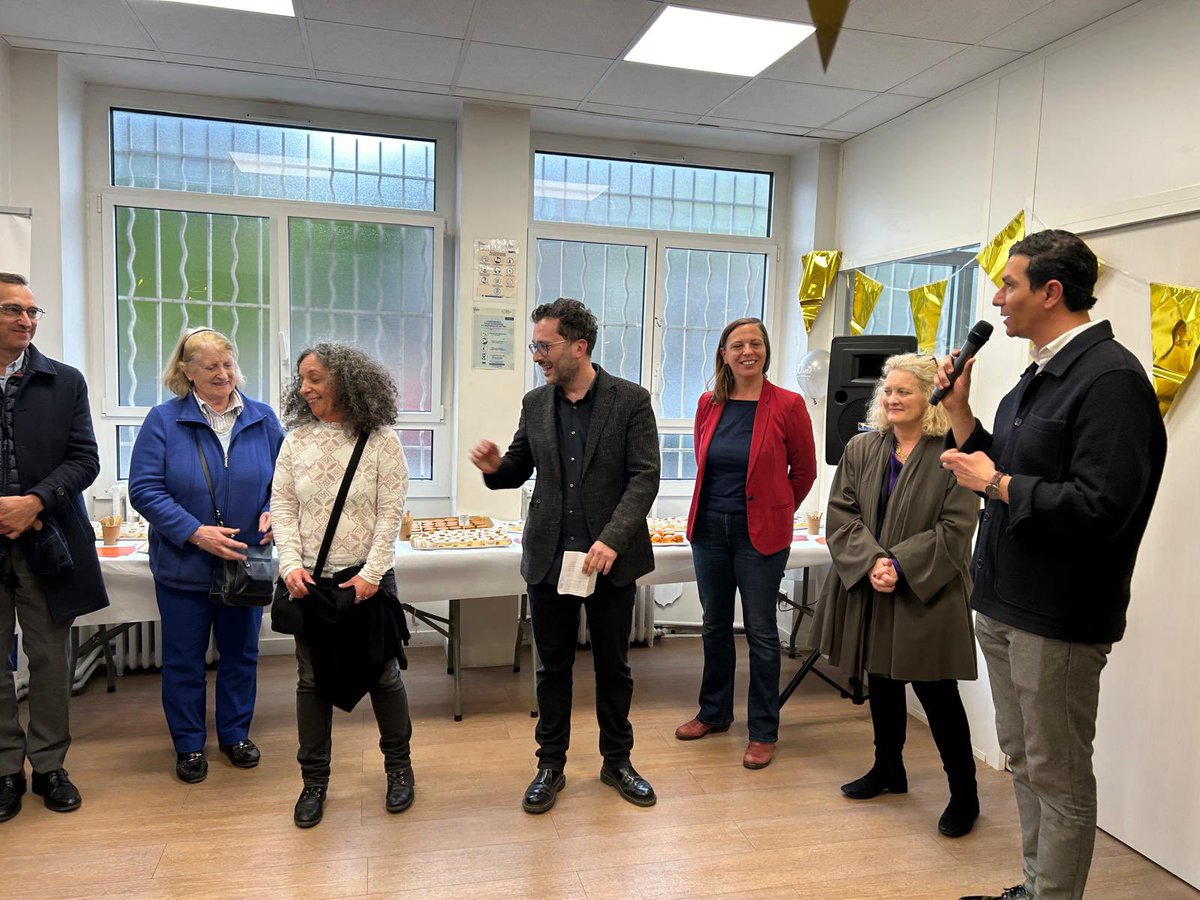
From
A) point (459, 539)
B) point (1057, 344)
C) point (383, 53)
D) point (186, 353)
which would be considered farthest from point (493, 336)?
point (1057, 344)

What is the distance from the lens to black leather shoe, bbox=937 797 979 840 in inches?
105

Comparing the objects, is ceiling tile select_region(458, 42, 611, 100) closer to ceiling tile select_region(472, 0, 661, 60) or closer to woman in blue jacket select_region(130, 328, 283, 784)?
ceiling tile select_region(472, 0, 661, 60)

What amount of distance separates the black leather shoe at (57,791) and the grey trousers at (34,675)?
4 cm

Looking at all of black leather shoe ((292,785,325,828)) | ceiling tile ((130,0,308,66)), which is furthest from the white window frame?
black leather shoe ((292,785,325,828))

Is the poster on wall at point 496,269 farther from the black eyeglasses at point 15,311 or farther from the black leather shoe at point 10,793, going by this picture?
the black leather shoe at point 10,793

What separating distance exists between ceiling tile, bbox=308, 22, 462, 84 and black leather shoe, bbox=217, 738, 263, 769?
8.95 feet

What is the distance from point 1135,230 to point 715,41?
65.1 inches

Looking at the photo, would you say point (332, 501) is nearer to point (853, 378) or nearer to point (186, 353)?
point (186, 353)

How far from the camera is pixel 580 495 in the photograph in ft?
8.70

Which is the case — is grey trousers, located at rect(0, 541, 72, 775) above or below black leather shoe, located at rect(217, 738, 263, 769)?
above

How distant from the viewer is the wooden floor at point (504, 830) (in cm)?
237

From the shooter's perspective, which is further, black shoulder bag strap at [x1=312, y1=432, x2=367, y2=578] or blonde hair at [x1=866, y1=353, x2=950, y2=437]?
blonde hair at [x1=866, y1=353, x2=950, y2=437]

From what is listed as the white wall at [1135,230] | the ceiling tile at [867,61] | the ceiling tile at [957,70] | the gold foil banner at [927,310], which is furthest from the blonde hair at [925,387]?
the ceiling tile at [957,70]

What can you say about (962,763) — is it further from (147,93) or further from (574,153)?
(147,93)
